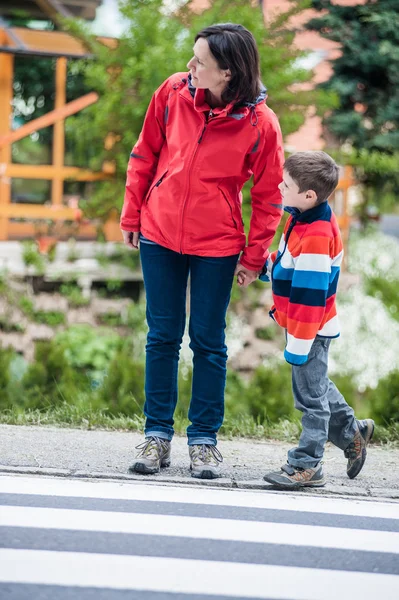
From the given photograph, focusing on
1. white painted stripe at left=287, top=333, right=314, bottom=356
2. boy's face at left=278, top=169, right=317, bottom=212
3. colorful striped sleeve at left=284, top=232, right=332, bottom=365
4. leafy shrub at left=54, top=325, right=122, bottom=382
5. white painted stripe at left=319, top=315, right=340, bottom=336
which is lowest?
leafy shrub at left=54, top=325, right=122, bottom=382

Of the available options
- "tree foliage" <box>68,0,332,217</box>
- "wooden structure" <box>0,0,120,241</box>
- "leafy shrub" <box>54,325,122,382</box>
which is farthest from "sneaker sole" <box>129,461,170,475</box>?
"wooden structure" <box>0,0,120,241</box>

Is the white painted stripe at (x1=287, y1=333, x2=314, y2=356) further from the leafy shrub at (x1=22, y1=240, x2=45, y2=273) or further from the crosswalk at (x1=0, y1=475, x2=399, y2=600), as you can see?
the leafy shrub at (x1=22, y1=240, x2=45, y2=273)

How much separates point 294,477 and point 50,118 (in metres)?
7.64

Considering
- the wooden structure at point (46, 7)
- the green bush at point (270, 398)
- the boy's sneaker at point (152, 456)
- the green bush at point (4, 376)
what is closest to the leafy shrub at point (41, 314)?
the green bush at point (4, 376)

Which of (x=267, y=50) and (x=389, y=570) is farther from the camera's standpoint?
(x=267, y=50)


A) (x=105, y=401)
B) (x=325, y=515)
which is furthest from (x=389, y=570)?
(x=105, y=401)

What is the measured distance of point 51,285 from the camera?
353 inches

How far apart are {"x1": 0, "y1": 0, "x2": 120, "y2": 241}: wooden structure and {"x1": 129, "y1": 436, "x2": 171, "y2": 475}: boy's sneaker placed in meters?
6.10

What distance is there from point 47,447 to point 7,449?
0.17 m

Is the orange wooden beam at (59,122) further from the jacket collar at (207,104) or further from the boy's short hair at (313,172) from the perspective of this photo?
the boy's short hair at (313,172)

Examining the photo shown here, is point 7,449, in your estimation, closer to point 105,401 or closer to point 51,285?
point 105,401

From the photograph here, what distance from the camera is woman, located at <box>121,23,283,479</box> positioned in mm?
3547

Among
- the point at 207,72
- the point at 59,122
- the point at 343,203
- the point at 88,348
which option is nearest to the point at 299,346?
the point at 207,72

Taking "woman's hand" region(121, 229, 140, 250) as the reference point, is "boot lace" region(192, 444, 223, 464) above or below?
below
